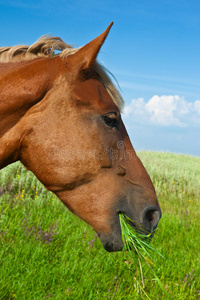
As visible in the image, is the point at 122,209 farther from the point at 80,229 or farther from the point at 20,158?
the point at 80,229

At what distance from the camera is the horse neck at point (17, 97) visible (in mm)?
2277

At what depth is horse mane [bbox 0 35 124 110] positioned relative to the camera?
8.14 feet

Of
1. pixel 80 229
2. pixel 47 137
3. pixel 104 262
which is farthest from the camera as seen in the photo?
pixel 80 229

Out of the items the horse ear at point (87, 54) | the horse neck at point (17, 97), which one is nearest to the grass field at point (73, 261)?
the horse neck at point (17, 97)

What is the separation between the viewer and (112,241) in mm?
2367

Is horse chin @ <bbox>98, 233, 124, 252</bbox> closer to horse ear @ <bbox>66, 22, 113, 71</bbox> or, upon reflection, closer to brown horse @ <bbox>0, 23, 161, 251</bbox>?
brown horse @ <bbox>0, 23, 161, 251</bbox>

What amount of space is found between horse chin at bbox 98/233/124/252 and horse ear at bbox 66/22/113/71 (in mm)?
1334

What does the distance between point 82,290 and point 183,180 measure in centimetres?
790

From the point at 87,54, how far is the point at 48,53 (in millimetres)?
489

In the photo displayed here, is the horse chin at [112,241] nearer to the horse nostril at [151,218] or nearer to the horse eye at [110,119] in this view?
the horse nostril at [151,218]

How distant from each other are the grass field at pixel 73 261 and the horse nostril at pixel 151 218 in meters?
0.64

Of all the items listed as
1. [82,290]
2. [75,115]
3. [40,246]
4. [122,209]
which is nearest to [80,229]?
[40,246]

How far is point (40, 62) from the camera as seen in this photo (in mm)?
2410

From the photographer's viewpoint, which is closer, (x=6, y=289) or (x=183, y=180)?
(x=6, y=289)
